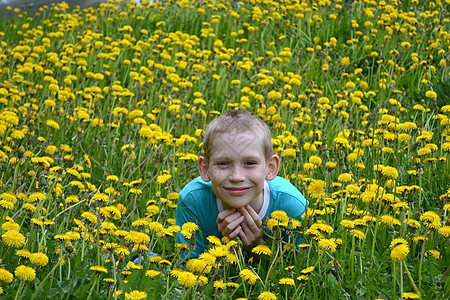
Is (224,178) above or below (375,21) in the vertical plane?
below

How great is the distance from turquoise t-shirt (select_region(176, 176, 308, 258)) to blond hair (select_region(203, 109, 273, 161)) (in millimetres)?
239

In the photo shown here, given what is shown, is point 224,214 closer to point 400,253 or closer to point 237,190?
point 237,190

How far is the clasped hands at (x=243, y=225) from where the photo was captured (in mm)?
2441

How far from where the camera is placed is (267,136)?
8.18 feet

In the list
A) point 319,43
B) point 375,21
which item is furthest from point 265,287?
point 375,21

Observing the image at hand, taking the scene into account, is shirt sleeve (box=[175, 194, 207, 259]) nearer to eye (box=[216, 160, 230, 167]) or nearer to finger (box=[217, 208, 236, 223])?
finger (box=[217, 208, 236, 223])

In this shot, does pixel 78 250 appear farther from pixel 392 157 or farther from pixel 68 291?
pixel 392 157

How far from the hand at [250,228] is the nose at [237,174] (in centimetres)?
18

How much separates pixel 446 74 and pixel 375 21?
1.74 meters

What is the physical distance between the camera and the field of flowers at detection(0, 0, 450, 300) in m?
2.11

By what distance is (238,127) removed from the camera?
8.03 ft

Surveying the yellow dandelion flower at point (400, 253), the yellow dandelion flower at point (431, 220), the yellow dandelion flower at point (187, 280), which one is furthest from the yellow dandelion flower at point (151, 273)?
the yellow dandelion flower at point (431, 220)

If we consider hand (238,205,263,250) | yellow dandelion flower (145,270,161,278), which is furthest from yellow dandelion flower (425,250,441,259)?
yellow dandelion flower (145,270,161,278)

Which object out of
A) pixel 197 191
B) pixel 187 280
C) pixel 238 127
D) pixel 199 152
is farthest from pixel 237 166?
pixel 199 152
